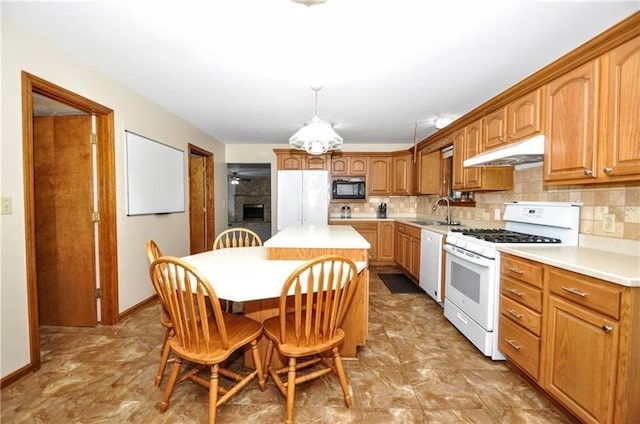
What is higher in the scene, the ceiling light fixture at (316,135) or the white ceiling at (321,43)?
the white ceiling at (321,43)

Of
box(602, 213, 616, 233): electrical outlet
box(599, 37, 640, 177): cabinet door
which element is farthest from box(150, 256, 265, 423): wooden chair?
box(602, 213, 616, 233): electrical outlet

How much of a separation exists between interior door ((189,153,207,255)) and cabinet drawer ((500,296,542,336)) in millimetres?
4181

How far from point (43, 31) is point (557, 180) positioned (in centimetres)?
356

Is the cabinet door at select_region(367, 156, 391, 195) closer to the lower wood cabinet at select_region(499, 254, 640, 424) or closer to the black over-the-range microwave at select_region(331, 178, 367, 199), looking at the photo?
the black over-the-range microwave at select_region(331, 178, 367, 199)

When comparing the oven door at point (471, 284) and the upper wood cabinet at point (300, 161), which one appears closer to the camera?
the oven door at point (471, 284)

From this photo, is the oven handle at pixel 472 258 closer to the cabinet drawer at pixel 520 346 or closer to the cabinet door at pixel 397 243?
A: the cabinet drawer at pixel 520 346

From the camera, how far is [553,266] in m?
1.56

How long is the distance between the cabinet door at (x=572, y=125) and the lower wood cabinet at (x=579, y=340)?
67 centimetres

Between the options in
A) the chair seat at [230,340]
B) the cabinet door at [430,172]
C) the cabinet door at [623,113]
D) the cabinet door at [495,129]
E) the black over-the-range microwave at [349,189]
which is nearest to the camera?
the chair seat at [230,340]

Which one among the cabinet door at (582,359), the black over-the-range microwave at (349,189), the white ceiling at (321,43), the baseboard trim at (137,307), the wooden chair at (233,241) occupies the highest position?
the white ceiling at (321,43)

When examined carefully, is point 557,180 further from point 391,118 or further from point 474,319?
point 391,118

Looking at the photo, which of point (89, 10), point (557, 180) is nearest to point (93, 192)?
point (89, 10)

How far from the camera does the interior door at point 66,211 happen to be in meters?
2.50

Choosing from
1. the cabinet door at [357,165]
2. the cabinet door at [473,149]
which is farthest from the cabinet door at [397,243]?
the cabinet door at [473,149]
